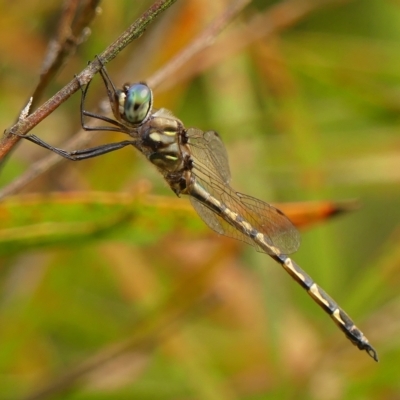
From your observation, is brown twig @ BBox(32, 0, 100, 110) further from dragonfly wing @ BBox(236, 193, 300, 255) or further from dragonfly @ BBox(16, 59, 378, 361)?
dragonfly wing @ BBox(236, 193, 300, 255)

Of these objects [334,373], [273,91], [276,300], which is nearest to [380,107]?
[273,91]

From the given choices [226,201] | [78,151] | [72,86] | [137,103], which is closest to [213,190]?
[226,201]

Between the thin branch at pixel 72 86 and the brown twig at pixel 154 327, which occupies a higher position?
the thin branch at pixel 72 86

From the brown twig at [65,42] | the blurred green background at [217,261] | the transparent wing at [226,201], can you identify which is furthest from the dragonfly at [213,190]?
the brown twig at [65,42]

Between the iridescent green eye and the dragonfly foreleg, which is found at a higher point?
the iridescent green eye

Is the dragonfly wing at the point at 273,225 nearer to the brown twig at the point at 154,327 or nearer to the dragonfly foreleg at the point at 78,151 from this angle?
the brown twig at the point at 154,327

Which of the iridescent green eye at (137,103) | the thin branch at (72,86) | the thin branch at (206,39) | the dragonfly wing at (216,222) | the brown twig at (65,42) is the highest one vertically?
the brown twig at (65,42)

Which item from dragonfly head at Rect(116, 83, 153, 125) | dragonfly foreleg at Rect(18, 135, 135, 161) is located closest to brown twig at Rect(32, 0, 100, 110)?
dragonfly foreleg at Rect(18, 135, 135, 161)

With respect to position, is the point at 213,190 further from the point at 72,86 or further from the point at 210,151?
the point at 72,86
